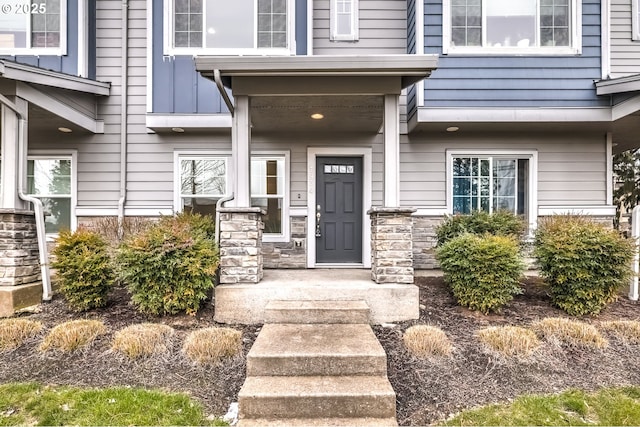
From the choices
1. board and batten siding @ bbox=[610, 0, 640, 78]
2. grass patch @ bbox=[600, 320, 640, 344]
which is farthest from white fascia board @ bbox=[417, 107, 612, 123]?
grass patch @ bbox=[600, 320, 640, 344]

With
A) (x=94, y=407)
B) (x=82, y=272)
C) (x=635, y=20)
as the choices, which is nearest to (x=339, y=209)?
(x=82, y=272)

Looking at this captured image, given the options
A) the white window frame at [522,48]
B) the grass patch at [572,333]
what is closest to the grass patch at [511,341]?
the grass patch at [572,333]

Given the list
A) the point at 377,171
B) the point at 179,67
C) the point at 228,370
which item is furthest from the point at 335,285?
the point at 179,67

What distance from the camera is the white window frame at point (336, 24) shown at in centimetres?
622

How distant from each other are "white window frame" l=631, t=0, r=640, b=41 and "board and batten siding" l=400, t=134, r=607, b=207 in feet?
6.65

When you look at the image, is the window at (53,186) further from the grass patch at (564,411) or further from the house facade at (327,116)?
the grass patch at (564,411)

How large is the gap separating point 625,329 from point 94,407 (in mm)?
4916

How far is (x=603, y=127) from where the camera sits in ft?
19.1

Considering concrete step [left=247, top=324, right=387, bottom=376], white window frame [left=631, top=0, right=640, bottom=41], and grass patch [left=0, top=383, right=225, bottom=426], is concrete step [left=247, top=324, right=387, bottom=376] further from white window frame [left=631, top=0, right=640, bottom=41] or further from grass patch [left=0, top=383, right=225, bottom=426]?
white window frame [left=631, top=0, right=640, bottom=41]

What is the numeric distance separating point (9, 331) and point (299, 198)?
4.13m

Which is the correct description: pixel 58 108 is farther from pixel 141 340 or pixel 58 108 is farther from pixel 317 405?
pixel 317 405

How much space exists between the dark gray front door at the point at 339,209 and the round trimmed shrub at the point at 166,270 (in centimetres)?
260

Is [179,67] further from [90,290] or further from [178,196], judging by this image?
[90,290]

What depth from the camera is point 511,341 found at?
321 centimetres
